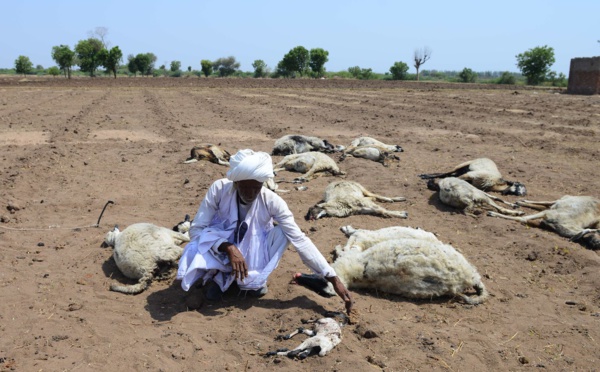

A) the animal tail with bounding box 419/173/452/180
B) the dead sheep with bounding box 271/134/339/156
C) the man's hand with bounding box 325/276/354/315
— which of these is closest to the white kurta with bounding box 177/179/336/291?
the man's hand with bounding box 325/276/354/315

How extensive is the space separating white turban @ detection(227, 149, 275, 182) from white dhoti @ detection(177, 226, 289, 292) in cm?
61

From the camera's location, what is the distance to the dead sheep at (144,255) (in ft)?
A: 16.9

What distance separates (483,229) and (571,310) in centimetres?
228

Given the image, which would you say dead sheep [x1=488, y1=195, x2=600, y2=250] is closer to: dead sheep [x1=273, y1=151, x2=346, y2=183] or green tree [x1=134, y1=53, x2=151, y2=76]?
dead sheep [x1=273, y1=151, x2=346, y2=183]

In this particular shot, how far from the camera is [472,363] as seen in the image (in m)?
3.93

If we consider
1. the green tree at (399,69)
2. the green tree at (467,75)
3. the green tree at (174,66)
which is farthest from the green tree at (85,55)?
the green tree at (467,75)

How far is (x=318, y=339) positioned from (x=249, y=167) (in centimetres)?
153

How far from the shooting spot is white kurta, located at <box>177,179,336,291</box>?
462 centimetres

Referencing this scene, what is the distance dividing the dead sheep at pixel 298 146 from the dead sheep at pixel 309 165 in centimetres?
106

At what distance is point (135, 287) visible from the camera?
503 centimetres

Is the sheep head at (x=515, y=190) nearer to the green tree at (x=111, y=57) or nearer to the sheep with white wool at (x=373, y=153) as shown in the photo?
the sheep with white wool at (x=373, y=153)

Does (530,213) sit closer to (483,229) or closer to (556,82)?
(483,229)

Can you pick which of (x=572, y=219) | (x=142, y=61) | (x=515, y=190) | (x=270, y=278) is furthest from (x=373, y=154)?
(x=142, y=61)

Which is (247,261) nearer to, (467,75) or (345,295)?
(345,295)
